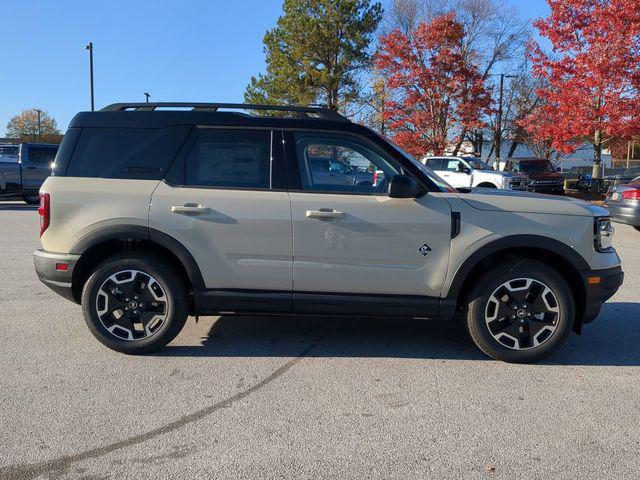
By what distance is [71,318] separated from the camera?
5.35 m

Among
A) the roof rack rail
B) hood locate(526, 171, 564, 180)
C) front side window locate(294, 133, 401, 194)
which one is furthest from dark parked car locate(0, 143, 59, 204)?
hood locate(526, 171, 564, 180)

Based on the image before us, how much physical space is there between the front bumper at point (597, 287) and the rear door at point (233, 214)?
2319mm

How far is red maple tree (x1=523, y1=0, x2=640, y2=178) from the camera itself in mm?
17531

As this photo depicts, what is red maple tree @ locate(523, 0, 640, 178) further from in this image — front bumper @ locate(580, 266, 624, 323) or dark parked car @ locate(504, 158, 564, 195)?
front bumper @ locate(580, 266, 624, 323)

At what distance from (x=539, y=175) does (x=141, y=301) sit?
74.4 ft

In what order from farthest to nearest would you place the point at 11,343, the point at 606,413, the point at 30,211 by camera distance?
the point at 30,211 → the point at 11,343 → the point at 606,413

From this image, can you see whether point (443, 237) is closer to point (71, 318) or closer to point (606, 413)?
point (606, 413)

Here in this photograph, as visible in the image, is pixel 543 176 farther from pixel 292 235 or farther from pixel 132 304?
pixel 132 304

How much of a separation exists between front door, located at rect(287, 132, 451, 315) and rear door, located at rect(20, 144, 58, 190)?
15.7 m

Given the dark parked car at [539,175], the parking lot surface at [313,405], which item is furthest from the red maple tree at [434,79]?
the parking lot surface at [313,405]

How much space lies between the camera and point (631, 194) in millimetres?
11312

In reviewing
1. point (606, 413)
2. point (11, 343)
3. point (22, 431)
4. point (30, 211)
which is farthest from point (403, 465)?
point (30, 211)

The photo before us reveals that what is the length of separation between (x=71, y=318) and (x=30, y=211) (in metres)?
13.1

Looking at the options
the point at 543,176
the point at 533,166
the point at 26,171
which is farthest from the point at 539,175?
the point at 26,171
